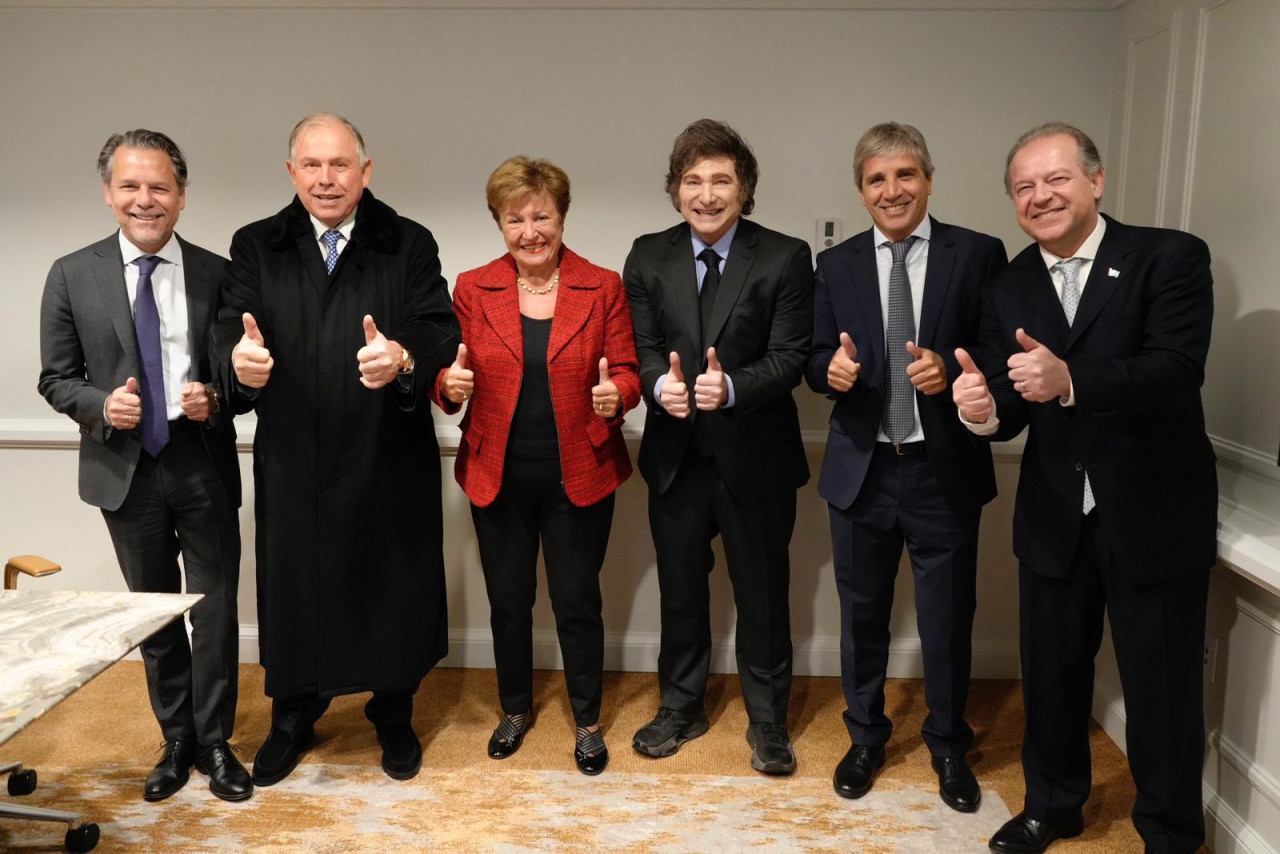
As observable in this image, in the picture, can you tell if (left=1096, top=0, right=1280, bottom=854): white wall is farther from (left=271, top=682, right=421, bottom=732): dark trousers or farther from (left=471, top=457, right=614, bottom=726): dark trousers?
(left=271, top=682, right=421, bottom=732): dark trousers

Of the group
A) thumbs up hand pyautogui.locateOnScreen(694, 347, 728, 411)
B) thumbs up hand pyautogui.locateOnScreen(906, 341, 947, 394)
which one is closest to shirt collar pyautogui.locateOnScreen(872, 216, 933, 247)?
thumbs up hand pyautogui.locateOnScreen(906, 341, 947, 394)

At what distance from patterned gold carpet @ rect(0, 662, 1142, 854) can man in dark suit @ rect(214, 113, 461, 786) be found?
0.91ft

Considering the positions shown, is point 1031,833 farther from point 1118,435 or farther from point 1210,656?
point 1118,435

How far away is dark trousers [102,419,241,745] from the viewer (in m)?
2.78

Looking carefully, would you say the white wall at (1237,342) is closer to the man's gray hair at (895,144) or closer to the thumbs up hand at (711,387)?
the man's gray hair at (895,144)

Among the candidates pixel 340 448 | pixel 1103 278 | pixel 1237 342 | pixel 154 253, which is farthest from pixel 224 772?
pixel 1237 342

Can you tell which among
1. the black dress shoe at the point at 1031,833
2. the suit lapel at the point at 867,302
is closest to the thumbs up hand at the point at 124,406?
the suit lapel at the point at 867,302

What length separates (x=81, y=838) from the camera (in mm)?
2561

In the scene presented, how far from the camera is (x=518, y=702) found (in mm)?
3166

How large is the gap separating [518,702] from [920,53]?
247 cm

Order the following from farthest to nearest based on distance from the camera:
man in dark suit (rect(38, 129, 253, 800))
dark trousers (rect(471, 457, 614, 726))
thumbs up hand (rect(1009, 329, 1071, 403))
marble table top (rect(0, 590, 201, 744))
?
dark trousers (rect(471, 457, 614, 726)) < man in dark suit (rect(38, 129, 253, 800)) < thumbs up hand (rect(1009, 329, 1071, 403)) < marble table top (rect(0, 590, 201, 744))

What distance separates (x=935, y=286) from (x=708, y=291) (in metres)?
0.61

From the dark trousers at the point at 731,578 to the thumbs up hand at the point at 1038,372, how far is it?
0.87 meters

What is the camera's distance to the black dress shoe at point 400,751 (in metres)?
3.00
